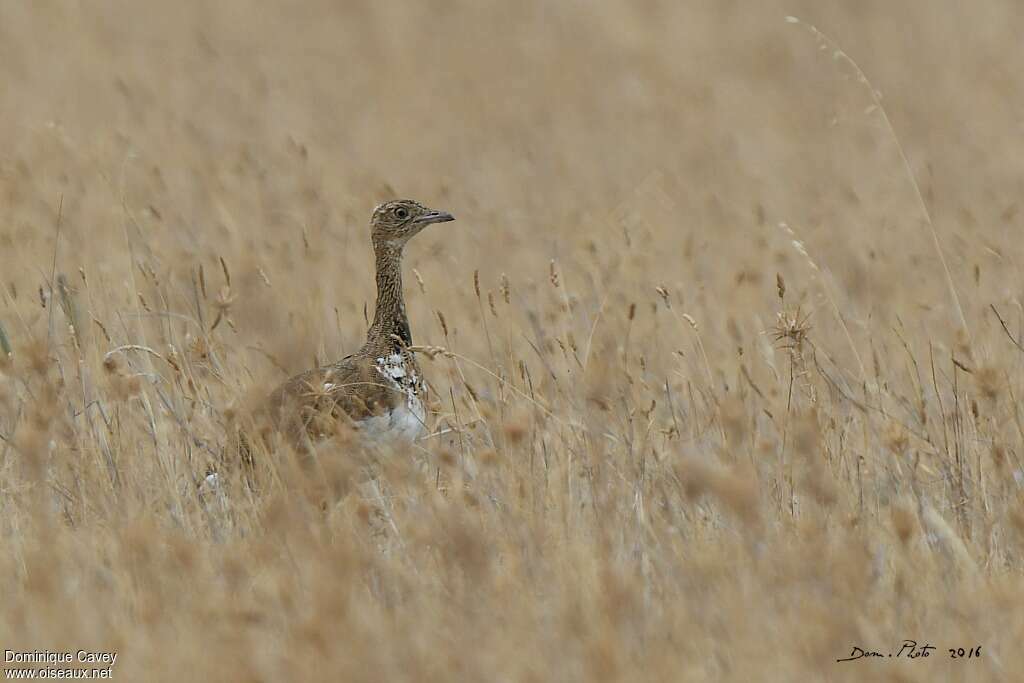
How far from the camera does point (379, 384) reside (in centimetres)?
504

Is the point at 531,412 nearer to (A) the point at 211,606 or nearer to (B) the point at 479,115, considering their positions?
(A) the point at 211,606

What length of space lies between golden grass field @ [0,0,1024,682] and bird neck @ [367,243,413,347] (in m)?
0.31

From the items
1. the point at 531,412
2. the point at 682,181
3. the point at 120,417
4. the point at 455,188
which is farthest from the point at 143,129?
the point at 531,412

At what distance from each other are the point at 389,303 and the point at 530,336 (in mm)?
1640

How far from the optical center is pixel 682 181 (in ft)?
32.8

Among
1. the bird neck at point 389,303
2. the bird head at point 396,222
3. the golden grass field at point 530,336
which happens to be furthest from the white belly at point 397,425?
the bird head at point 396,222

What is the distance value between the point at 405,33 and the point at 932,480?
9.42 meters

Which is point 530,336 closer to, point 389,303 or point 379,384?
point 389,303

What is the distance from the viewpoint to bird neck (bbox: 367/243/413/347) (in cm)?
599
